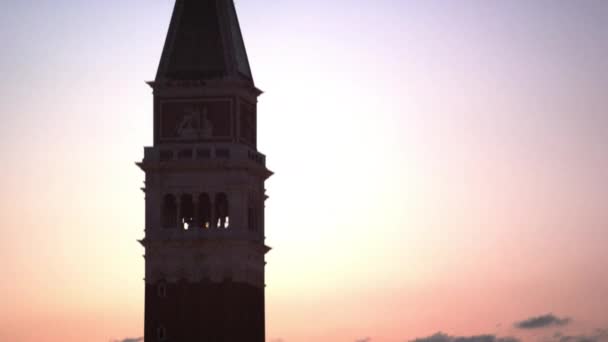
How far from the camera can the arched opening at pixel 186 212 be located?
10238 centimetres

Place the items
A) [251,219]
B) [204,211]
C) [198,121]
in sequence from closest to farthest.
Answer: [198,121]
[204,211]
[251,219]

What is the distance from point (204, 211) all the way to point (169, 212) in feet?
7.06

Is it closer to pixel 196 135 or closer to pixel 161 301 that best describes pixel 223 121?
pixel 196 135

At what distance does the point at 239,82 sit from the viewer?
337 ft

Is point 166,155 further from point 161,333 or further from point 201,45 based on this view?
point 161,333

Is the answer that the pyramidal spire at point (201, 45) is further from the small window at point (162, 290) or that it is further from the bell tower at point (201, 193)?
the small window at point (162, 290)

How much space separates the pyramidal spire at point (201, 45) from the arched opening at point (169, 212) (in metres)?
7.39

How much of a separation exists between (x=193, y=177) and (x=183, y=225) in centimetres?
301

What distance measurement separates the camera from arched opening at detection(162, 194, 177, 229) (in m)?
102

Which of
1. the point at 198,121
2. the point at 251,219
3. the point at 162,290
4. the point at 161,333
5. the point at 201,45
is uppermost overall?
the point at 201,45

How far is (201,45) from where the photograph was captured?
10381cm

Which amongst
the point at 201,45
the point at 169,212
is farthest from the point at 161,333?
the point at 201,45

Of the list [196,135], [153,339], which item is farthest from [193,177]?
[153,339]

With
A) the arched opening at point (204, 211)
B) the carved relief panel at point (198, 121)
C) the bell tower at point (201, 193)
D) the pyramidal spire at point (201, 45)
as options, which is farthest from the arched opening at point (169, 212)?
the pyramidal spire at point (201, 45)
